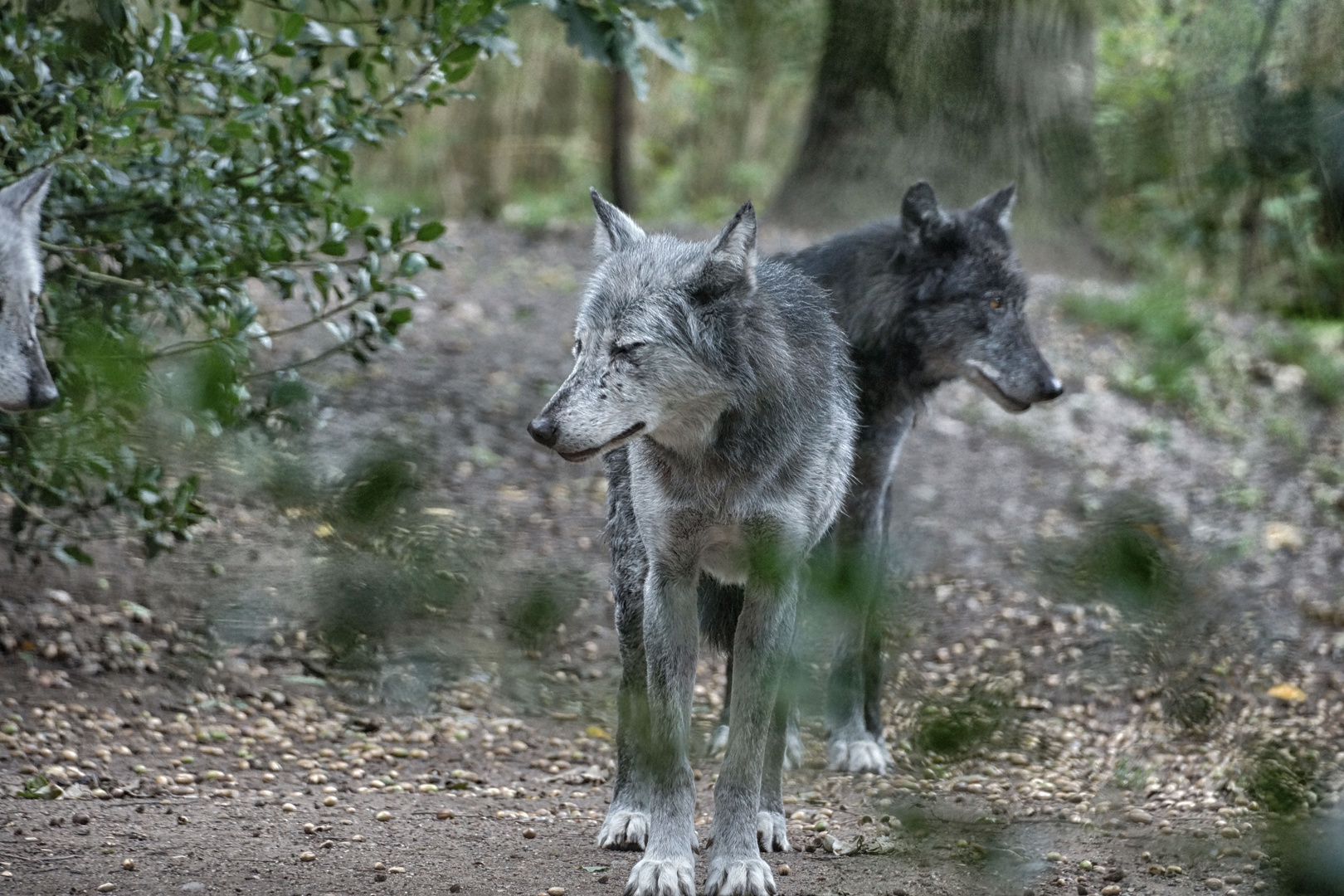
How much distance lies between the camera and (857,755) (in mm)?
4938

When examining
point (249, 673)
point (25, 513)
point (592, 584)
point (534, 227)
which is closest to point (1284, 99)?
point (592, 584)

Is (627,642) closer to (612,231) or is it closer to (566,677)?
(566,677)

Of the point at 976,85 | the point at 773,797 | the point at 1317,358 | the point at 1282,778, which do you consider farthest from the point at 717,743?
the point at 1317,358

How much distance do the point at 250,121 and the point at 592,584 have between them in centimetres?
355

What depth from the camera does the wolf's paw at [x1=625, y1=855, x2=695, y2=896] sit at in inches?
134

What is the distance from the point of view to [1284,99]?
4.12 feet

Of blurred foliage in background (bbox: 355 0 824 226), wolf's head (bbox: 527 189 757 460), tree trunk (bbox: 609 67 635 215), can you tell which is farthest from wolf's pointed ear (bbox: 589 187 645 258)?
blurred foliage in background (bbox: 355 0 824 226)

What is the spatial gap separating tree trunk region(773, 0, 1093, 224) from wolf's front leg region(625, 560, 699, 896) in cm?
196

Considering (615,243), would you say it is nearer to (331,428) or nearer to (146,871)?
(146,871)

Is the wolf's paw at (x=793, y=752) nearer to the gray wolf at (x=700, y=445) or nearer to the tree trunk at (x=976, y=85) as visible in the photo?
the gray wolf at (x=700, y=445)

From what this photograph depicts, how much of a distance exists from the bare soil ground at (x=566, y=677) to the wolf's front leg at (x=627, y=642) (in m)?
0.10

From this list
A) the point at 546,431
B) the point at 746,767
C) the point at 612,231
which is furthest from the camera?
the point at 612,231

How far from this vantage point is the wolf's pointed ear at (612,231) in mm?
3662

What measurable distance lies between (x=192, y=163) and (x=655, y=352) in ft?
6.52
